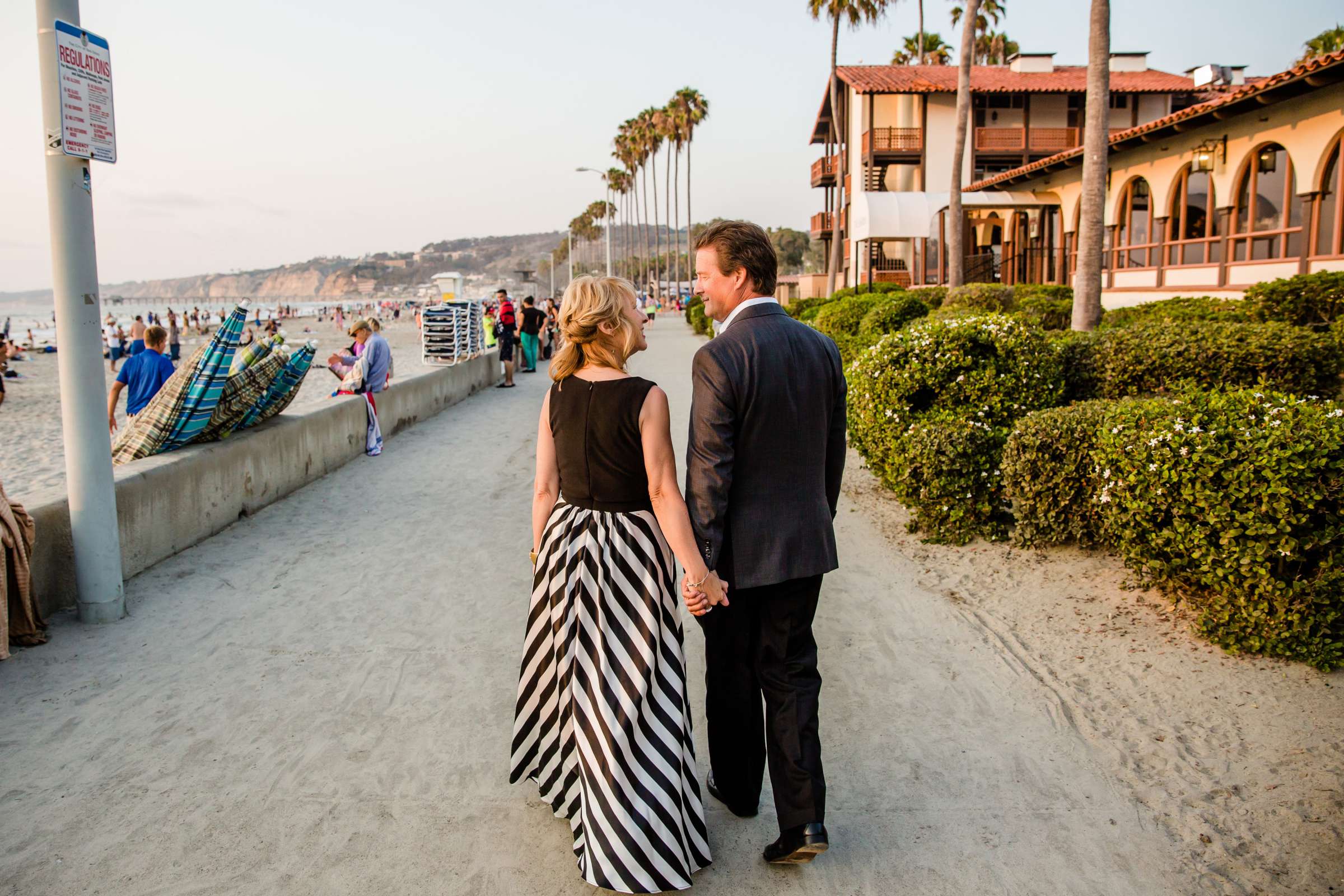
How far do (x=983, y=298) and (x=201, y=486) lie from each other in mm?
11719

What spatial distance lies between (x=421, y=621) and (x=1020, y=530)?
3692 millimetres

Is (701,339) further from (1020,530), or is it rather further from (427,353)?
(1020,530)

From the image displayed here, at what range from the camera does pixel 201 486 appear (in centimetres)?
671

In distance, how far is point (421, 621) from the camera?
5184 millimetres

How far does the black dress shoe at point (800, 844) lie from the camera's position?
2.78 metres

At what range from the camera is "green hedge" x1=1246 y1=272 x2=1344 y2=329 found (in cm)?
1007

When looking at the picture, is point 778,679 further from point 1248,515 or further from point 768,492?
point 1248,515

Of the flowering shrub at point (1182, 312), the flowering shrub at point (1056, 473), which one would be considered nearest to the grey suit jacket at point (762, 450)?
the flowering shrub at point (1056, 473)

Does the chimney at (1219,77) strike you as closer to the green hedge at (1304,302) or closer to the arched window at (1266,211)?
the arched window at (1266,211)

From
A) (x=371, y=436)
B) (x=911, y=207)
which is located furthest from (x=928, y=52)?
(x=371, y=436)

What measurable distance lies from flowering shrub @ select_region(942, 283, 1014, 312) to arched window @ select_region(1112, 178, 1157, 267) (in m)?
5.43

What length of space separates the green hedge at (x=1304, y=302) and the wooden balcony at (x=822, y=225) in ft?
109

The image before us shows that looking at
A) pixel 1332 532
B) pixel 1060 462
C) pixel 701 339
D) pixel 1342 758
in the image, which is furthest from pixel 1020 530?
pixel 701 339

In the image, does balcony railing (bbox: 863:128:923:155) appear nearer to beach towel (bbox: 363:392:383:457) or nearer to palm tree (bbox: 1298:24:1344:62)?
palm tree (bbox: 1298:24:1344:62)
